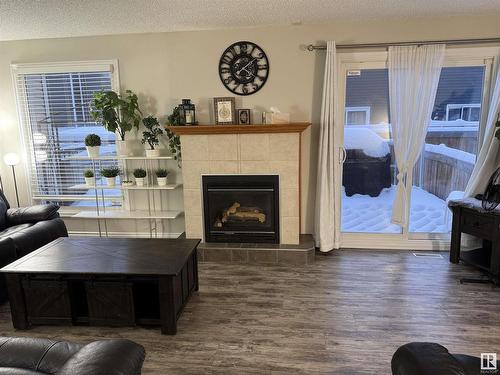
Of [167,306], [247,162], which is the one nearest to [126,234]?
[247,162]

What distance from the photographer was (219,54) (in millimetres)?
4004

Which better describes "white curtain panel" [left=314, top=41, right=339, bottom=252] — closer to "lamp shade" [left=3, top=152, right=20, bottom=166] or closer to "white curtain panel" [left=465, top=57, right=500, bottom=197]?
"white curtain panel" [left=465, top=57, right=500, bottom=197]

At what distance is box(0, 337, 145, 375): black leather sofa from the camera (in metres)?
1.32

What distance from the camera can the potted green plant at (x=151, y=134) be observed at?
4086mm

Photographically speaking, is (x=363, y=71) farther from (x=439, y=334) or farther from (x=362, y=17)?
(x=439, y=334)

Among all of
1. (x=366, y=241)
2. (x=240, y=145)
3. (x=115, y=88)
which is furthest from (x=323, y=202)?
(x=115, y=88)

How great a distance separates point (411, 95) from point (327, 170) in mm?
1167

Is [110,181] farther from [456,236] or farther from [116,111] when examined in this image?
[456,236]

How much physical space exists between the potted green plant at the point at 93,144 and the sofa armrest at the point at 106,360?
10.4ft

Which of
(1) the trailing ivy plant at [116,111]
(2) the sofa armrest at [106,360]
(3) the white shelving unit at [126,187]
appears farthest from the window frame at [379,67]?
(2) the sofa armrest at [106,360]

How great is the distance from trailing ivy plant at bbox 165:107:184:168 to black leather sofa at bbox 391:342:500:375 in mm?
3174

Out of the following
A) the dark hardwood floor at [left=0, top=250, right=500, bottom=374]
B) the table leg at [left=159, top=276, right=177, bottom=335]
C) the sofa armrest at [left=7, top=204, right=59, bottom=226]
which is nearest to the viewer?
the dark hardwood floor at [left=0, top=250, right=500, bottom=374]

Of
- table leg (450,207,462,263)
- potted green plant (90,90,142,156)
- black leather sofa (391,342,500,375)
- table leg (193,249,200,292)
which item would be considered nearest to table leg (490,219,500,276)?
table leg (450,207,462,263)

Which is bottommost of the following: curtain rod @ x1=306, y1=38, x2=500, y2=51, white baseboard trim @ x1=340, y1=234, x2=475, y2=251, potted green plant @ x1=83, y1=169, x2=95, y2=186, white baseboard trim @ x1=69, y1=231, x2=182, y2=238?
white baseboard trim @ x1=340, y1=234, x2=475, y2=251
